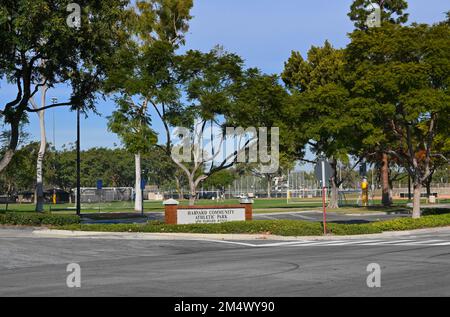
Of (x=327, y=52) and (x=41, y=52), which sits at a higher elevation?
(x=327, y=52)

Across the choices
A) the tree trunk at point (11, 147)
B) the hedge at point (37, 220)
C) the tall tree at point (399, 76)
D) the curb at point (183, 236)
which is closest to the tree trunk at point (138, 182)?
the tree trunk at point (11, 147)

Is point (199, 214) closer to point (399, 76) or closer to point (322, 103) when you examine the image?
point (322, 103)

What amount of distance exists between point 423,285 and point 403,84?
833 inches

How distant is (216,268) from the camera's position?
1459 cm

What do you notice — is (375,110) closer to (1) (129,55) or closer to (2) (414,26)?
(2) (414,26)

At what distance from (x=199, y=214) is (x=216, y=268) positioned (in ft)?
47.2

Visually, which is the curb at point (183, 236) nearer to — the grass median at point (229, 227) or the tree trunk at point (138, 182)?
the grass median at point (229, 227)

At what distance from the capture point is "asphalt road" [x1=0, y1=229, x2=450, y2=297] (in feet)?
36.3

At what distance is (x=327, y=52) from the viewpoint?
56.7m

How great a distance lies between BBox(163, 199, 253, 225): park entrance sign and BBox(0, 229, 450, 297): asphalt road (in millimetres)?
5672

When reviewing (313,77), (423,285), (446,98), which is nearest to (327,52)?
(313,77)

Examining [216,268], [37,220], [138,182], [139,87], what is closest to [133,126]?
[139,87]

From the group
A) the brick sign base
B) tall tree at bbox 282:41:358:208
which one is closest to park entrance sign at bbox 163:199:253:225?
the brick sign base
